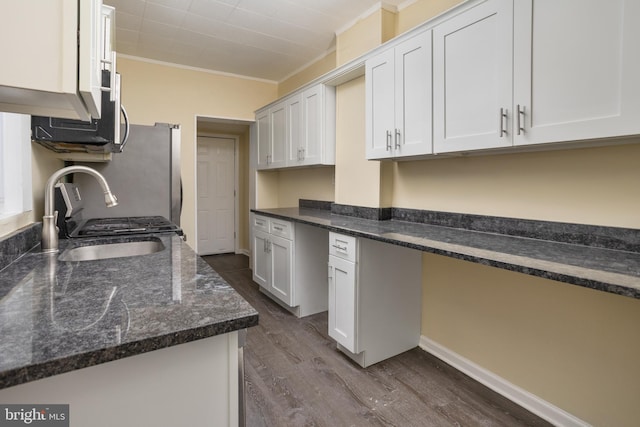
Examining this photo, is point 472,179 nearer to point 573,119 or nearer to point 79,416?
point 573,119

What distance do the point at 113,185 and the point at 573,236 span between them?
10.3ft

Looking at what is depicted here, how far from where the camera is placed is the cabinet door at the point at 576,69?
4.00 ft

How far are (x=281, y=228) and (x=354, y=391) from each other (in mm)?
1615

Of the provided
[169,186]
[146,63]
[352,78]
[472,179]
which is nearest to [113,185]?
[169,186]

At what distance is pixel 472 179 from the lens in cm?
209

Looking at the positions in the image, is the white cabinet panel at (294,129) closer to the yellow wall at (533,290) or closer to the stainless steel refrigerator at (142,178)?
the yellow wall at (533,290)

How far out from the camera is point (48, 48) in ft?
1.94

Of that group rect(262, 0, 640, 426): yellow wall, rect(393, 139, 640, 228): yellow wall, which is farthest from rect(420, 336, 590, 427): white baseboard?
rect(393, 139, 640, 228): yellow wall

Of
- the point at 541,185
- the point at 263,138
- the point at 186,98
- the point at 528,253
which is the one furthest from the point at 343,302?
the point at 186,98

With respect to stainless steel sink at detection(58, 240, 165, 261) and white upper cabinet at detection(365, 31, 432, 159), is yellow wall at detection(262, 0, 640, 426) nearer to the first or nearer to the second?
white upper cabinet at detection(365, 31, 432, 159)

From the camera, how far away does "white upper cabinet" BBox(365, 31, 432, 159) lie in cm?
199

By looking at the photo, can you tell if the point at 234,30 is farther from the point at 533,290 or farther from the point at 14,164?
the point at 533,290

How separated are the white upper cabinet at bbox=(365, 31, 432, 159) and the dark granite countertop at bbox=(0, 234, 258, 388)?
149 cm

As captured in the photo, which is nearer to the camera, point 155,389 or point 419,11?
point 155,389
